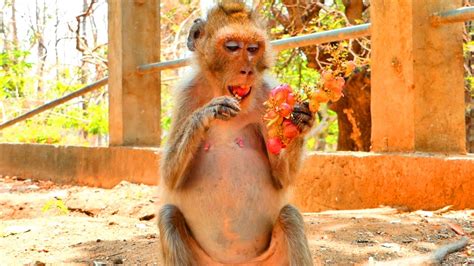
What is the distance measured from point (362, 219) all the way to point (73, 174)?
5964mm

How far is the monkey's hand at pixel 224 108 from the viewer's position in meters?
3.09

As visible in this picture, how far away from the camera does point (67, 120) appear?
826 inches

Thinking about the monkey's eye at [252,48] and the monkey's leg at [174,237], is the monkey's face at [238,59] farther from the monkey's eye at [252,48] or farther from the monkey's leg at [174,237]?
the monkey's leg at [174,237]

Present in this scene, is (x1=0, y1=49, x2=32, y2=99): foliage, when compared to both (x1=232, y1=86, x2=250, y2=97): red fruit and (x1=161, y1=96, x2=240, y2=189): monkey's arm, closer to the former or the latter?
(x1=161, y1=96, x2=240, y2=189): monkey's arm

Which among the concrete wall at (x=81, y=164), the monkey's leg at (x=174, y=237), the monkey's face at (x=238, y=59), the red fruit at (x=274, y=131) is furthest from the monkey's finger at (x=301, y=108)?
the concrete wall at (x=81, y=164)

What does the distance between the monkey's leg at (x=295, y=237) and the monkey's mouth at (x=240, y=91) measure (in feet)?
2.21

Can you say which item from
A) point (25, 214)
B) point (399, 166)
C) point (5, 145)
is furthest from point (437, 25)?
point (5, 145)

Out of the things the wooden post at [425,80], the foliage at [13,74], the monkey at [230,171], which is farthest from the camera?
the foliage at [13,74]

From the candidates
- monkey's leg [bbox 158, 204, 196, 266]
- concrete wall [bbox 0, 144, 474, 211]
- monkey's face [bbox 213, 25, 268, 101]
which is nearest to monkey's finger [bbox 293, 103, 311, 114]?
monkey's face [bbox 213, 25, 268, 101]

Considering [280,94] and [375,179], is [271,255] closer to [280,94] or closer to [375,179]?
[280,94]

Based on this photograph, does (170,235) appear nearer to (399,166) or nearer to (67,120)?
(399,166)

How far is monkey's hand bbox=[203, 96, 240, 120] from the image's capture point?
3.09 metres

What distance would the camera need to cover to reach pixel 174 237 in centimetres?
343

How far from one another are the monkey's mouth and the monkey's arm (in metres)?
0.21
